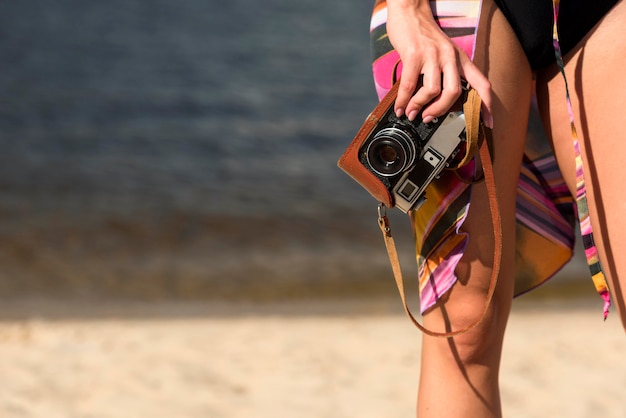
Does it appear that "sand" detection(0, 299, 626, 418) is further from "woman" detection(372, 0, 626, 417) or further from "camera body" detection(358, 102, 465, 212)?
"camera body" detection(358, 102, 465, 212)

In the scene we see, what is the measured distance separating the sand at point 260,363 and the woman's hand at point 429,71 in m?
1.57

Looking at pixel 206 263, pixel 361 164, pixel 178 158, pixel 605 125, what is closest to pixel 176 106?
pixel 178 158

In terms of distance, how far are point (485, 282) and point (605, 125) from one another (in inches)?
12.0

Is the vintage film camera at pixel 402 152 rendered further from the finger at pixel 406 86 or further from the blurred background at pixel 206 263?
the blurred background at pixel 206 263

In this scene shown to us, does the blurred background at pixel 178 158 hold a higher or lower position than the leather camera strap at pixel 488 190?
lower

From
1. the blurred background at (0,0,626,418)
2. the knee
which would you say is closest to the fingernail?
the knee

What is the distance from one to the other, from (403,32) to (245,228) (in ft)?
11.9

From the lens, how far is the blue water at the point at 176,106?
5.48 metres

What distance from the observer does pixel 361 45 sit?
36.2 feet

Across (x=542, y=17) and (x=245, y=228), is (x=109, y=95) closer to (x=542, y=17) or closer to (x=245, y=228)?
(x=245, y=228)

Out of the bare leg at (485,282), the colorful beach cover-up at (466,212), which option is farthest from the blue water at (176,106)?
the bare leg at (485,282)

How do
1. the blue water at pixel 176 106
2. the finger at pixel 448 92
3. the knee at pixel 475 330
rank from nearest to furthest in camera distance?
the finger at pixel 448 92, the knee at pixel 475 330, the blue water at pixel 176 106

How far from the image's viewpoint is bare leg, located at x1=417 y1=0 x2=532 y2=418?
133 cm

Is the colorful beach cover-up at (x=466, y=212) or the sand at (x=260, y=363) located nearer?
the colorful beach cover-up at (x=466, y=212)
